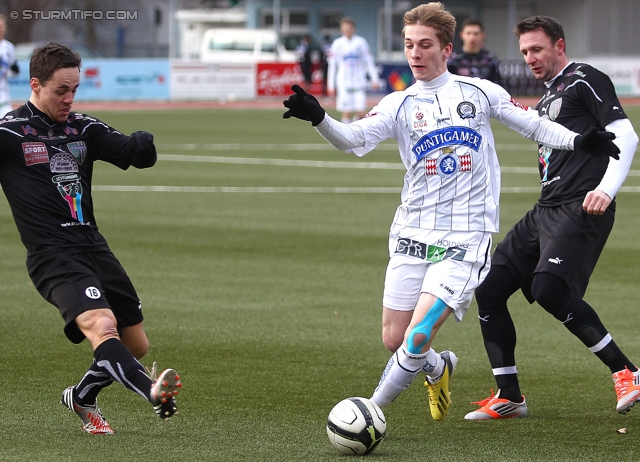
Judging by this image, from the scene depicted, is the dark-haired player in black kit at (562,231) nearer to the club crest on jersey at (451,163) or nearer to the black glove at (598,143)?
the black glove at (598,143)

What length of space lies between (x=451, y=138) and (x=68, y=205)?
2.03 meters

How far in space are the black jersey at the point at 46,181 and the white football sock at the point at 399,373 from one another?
1628 mm

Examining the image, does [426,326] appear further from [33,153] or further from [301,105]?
[33,153]

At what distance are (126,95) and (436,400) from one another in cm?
3761

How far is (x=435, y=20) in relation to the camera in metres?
5.99

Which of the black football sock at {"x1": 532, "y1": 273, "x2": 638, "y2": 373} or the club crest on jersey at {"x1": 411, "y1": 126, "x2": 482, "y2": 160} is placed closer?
the club crest on jersey at {"x1": 411, "y1": 126, "x2": 482, "y2": 160}

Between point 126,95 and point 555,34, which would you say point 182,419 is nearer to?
point 555,34

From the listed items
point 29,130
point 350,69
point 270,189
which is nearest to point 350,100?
point 350,69

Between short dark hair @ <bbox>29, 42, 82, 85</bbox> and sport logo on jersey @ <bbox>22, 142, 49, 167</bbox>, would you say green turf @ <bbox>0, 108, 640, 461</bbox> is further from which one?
short dark hair @ <bbox>29, 42, 82, 85</bbox>

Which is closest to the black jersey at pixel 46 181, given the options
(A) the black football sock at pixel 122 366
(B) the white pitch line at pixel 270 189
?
(A) the black football sock at pixel 122 366

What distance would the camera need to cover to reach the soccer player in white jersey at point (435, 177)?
233 inches

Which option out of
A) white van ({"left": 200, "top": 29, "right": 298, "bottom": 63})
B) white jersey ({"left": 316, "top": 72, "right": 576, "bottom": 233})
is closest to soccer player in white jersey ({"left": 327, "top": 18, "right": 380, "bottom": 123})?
white van ({"left": 200, "top": 29, "right": 298, "bottom": 63})

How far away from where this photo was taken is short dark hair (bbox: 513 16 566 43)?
6.66 metres

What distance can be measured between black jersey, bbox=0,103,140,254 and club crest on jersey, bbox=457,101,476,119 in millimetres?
1773
